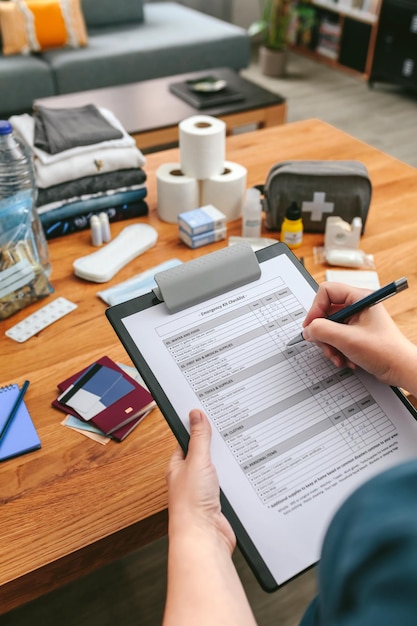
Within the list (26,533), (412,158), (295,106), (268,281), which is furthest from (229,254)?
(295,106)

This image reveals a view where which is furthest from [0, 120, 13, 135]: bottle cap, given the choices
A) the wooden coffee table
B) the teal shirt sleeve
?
the wooden coffee table

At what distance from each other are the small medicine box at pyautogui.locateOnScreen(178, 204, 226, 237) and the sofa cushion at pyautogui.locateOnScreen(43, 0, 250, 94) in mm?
2240

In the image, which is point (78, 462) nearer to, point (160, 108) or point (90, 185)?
point (90, 185)

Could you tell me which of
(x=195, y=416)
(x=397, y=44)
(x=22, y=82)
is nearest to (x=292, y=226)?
(x=195, y=416)

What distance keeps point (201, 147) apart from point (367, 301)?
2.27ft

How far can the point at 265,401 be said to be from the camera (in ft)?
2.58

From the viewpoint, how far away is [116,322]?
0.81 m

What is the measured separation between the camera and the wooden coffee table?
7.69 ft

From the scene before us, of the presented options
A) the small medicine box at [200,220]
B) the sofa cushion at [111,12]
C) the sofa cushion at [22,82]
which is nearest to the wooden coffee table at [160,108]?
the sofa cushion at [22,82]

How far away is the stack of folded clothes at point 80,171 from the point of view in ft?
4.33

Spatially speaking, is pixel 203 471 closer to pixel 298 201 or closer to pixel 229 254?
pixel 229 254

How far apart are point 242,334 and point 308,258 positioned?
1.72 ft

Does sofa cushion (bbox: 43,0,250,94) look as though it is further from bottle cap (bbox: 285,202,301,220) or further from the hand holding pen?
the hand holding pen

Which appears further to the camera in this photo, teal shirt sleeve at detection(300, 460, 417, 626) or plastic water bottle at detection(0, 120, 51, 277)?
plastic water bottle at detection(0, 120, 51, 277)
